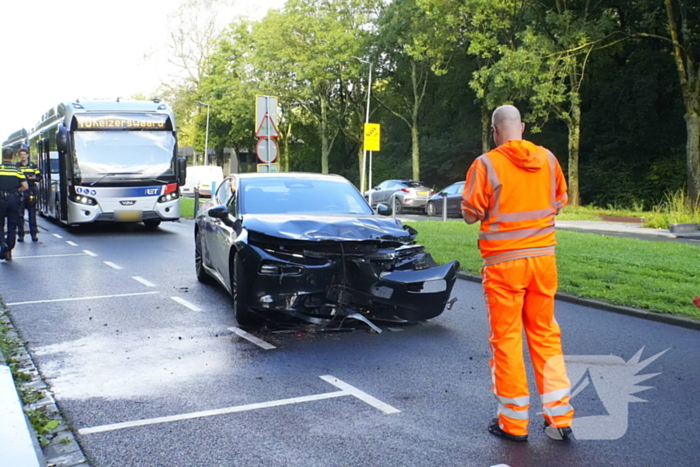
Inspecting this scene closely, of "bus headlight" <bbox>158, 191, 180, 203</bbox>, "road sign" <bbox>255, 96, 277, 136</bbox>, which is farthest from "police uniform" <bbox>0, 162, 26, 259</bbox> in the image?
"road sign" <bbox>255, 96, 277, 136</bbox>

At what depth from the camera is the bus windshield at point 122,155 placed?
1806 cm

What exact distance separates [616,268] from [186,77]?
52318mm

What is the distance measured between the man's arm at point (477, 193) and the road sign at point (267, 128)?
48.2ft

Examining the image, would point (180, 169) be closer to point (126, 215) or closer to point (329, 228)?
point (126, 215)

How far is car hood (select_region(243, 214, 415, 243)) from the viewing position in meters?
6.95

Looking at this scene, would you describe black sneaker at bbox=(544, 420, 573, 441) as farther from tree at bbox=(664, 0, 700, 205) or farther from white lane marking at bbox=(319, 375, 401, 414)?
tree at bbox=(664, 0, 700, 205)

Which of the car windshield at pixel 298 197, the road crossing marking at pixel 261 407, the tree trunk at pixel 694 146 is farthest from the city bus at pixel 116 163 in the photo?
the tree trunk at pixel 694 146

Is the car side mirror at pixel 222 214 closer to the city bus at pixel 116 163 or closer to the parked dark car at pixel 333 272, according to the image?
the parked dark car at pixel 333 272

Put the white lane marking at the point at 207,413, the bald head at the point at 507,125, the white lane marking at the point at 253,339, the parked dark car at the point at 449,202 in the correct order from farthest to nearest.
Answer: the parked dark car at the point at 449,202
the white lane marking at the point at 253,339
the white lane marking at the point at 207,413
the bald head at the point at 507,125

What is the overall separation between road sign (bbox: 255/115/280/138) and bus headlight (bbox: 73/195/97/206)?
4247mm

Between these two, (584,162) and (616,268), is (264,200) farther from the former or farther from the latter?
(584,162)

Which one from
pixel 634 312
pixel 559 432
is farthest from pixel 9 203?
pixel 559 432

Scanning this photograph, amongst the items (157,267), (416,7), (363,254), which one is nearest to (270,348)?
(363,254)

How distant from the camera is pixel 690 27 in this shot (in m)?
25.9
